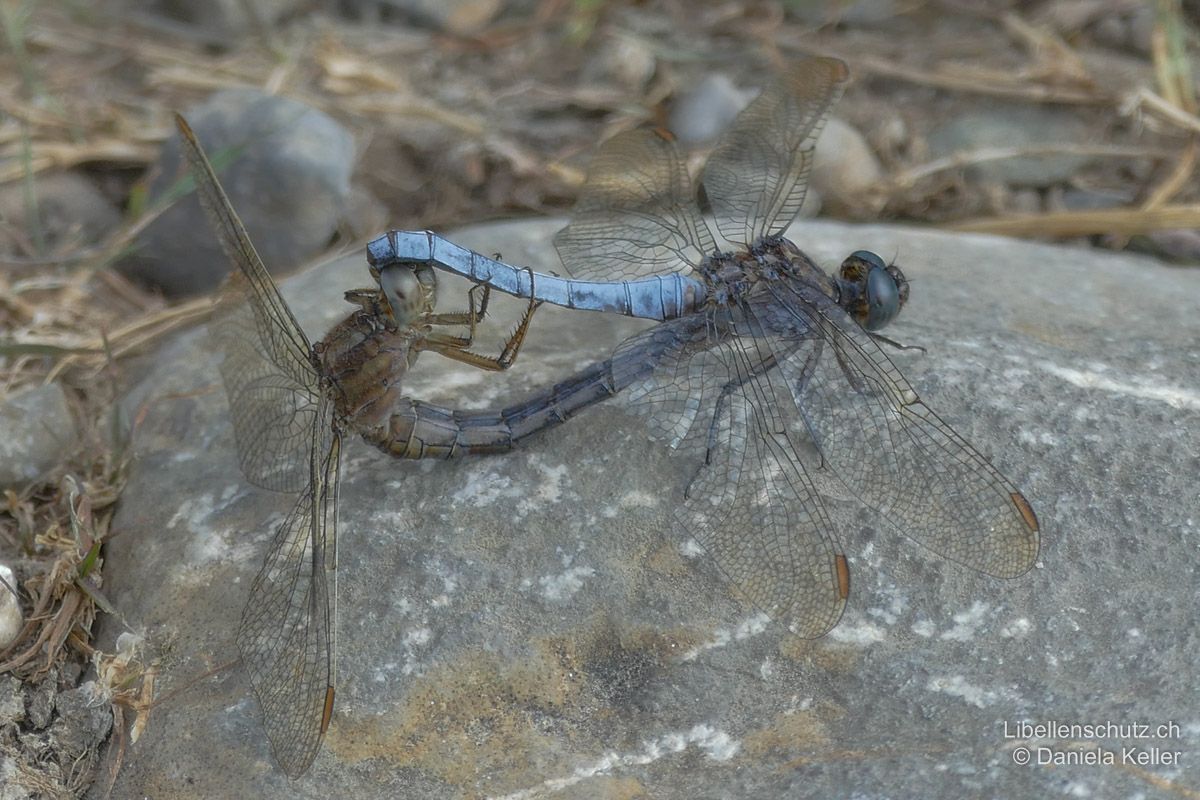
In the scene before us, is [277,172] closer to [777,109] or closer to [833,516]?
[777,109]

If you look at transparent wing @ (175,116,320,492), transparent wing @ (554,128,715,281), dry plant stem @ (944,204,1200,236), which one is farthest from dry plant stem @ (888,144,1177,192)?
transparent wing @ (175,116,320,492)

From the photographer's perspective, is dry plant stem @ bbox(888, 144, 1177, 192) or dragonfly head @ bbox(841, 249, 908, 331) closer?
dragonfly head @ bbox(841, 249, 908, 331)

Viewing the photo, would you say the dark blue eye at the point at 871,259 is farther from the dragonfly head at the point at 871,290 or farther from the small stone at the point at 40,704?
the small stone at the point at 40,704

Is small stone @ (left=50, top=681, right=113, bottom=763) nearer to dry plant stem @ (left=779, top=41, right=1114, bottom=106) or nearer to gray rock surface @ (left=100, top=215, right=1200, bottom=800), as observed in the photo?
gray rock surface @ (left=100, top=215, right=1200, bottom=800)

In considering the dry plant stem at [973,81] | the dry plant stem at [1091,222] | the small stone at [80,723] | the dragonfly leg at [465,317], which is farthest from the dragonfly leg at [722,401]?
the dry plant stem at [973,81]

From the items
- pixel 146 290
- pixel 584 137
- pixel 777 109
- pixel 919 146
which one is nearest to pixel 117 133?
pixel 146 290
